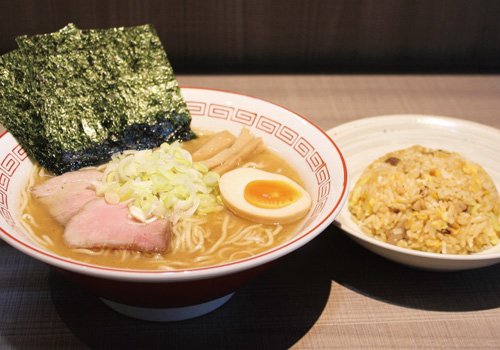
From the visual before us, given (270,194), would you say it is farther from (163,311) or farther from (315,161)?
(163,311)

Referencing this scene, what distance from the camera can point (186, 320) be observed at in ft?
4.97

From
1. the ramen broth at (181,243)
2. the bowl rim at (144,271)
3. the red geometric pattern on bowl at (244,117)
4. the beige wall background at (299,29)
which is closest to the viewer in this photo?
the bowl rim at (144,271)

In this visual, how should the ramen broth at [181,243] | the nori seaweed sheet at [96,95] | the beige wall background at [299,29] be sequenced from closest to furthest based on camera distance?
the ramen broth at [181,243], the nori seaweed sheet at [96,95], the beige wall background at [299,29]

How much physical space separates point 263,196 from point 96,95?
701mm

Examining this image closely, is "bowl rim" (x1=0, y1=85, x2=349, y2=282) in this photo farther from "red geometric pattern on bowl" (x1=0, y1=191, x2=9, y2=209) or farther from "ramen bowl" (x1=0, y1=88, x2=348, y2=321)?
"red geometric pattern on bowl" (x1=0, y1=191, x2=9, y2=209)

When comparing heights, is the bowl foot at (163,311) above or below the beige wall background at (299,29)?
below

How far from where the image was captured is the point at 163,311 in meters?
1.46

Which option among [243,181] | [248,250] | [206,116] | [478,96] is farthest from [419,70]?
[248,250]

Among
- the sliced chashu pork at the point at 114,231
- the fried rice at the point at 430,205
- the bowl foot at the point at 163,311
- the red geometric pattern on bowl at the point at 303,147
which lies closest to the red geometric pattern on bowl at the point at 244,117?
the red geometric pattern on bowl at the point at 303,147

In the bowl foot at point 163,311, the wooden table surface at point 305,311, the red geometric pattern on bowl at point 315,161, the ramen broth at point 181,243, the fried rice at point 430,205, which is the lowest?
the wooden table surface at point 305,311

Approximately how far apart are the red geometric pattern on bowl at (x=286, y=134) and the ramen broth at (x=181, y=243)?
0.09 m

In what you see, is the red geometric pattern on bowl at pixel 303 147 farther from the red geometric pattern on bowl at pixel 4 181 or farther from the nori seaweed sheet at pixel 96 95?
the red geometric pattern on bowl at pixel 4 181

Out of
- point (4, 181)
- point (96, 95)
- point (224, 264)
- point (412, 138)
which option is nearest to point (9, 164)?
point (4, 181)

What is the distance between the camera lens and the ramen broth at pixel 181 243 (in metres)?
1.44
